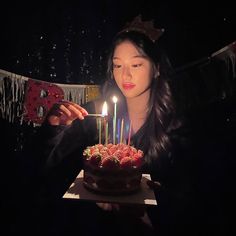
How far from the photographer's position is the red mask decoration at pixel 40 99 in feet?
9.70

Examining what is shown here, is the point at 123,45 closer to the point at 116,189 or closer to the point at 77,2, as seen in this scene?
the point at 77,2

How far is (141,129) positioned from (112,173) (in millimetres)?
908

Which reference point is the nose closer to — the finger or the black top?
the black top

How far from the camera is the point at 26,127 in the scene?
3000mm

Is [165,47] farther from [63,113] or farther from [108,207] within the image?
[108,207]

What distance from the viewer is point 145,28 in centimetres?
275

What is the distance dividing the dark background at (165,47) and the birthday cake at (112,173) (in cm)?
99

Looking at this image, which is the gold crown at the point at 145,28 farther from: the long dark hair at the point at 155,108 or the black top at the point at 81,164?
the black top at the point at 81,164

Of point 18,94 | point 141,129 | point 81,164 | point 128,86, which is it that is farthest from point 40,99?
point 141,129

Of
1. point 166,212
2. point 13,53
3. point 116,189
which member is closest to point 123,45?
point 13,53

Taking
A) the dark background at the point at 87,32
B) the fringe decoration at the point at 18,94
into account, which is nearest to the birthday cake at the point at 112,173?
the fringe decoration at the point at 18,94

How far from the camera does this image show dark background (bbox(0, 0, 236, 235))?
2848 mm

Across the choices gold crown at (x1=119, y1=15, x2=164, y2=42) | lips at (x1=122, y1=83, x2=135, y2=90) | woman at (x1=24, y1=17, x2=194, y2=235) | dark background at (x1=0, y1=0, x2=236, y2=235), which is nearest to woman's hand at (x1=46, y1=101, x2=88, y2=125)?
woman at (x1=24, y1=17, x2=194, y2=235)

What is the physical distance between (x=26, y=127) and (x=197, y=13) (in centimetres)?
196
